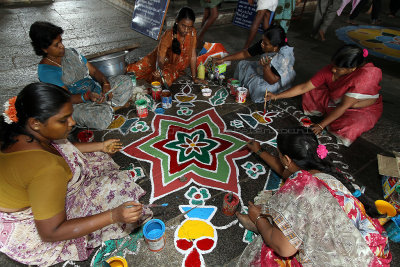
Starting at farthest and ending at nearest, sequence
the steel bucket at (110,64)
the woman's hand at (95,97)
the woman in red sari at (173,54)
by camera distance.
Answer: the woman in red sari at (173,54) → the steel bucket at (110,64) → the woman's hand at (95,97)

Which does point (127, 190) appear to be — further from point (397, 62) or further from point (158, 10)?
point (397, 62)

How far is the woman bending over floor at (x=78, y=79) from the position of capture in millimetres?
2631

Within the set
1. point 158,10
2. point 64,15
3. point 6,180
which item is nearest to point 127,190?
point 6,180

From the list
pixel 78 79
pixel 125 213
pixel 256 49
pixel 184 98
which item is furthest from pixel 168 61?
pixel 125 213

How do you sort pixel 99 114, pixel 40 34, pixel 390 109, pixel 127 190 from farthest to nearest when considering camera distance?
pixel 390 109
pixel 99 114
pixel 40 34
pixel 127 190

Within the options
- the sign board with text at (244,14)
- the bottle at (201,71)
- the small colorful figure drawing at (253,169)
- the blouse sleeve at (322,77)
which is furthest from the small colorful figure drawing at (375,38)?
the small colorful figure drawing at (253,169)

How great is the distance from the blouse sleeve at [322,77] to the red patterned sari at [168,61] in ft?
6.87

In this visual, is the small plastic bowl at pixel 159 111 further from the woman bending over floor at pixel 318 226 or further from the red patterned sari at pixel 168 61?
the woman bending over floor at pixel 318 226

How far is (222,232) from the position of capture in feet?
7.07

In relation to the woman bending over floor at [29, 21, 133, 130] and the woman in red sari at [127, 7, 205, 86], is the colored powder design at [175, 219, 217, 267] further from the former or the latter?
the woman in red sari at [127, 7, 205, 86]

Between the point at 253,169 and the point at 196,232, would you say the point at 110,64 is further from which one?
the point at 196,232

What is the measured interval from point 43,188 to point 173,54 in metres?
3.47

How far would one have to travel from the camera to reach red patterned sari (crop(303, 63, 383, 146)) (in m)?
2.92

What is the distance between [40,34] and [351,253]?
3313 millimetres
